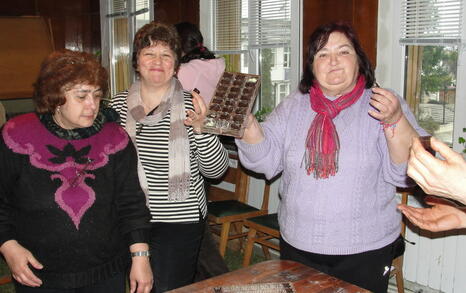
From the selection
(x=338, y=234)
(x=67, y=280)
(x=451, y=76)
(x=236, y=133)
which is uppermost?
(x=451, y=76)

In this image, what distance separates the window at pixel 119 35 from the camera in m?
5.39

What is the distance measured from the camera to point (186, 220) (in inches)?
84.4

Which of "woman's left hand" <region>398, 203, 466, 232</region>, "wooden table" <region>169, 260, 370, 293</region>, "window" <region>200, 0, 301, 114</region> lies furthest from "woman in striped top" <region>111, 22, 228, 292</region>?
"window" <region>200, 0, 301, 114</region>

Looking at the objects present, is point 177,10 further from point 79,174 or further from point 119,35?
point 79,174

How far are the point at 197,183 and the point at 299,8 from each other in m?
1.86

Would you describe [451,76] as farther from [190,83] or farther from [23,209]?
[23,209]

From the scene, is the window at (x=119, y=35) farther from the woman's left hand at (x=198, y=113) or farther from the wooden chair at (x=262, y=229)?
the woman's left hand at (x=198, y=113)

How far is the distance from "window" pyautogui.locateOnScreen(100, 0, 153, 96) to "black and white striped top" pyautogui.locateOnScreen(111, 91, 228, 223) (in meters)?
3.32

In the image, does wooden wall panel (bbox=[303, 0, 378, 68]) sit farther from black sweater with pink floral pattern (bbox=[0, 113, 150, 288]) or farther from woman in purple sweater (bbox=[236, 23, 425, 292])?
black sweater with pink floral pattern (bbox=[0, 113, 150, 288])

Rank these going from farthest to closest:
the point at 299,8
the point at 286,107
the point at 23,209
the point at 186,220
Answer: the point at 299,8
the point at 186,220
the point at 286,107
the point at 23,209

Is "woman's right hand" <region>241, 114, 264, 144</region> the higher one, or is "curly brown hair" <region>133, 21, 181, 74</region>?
"curly brown hair" <region>133, 21, 181, 74</region>

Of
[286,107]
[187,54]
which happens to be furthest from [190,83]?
[286,107]

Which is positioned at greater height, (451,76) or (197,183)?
(451,76)

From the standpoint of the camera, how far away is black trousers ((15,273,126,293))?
1744mm
